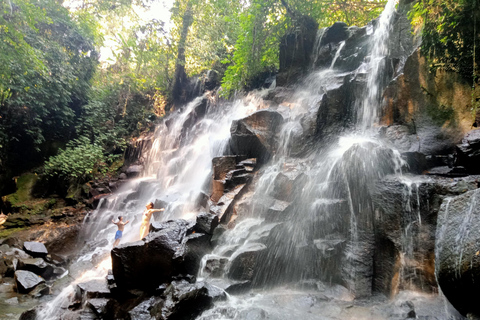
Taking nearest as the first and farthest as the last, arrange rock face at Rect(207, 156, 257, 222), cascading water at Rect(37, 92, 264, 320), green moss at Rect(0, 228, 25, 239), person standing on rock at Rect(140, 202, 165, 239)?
rock face at Rect(207, 156, 257, 222) → cascading water at Rect(37, 92, 264, 320) → person standing on rock at Rect(140, 202, 165, 239) → green moss at Rect(0, 228, 25, 239)

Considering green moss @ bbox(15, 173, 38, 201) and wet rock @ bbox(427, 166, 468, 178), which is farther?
green moss @ bbox(15, 173, 38, 201)

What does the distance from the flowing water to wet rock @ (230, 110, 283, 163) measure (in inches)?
13.8

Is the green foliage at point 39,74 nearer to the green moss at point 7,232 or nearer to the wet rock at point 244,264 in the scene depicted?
the green moss at point 7,232

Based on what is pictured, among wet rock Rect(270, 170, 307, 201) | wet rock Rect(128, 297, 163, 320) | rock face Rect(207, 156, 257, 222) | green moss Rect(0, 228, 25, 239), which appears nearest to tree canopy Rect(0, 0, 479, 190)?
green moss Rect(0, 228, 25, 239)

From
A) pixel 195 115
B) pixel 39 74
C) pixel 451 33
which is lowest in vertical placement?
pixel 195 115

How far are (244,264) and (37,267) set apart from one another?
272 inches

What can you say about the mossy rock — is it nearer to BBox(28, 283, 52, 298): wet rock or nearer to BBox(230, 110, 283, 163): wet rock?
BBox(28, 283, 52, 298): wet rock

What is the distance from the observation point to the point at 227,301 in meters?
4.87

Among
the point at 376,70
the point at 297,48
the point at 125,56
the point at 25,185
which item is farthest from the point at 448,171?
the point at 125,56

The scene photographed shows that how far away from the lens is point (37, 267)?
7.79 meters

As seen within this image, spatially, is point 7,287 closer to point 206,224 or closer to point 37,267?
point 37,267

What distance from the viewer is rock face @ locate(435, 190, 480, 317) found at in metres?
3.11

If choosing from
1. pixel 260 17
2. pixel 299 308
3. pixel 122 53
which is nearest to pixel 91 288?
pixel 299 308

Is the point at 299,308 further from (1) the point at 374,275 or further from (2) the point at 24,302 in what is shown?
(2) the point at 24,302
